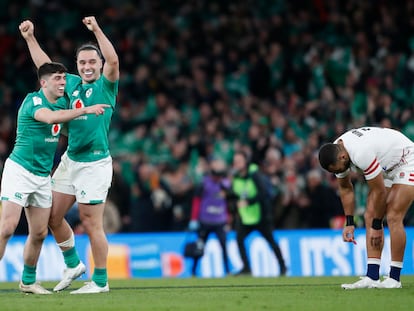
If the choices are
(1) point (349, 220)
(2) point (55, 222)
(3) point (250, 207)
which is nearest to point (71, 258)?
(2) point (55, 222)

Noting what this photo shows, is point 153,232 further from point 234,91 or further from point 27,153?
point 27,153

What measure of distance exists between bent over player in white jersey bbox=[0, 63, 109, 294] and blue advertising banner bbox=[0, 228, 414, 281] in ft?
24.3

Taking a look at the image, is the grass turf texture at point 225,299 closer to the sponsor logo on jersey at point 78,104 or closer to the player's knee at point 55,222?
the player's knee at point 55,222

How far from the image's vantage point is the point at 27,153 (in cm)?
1098

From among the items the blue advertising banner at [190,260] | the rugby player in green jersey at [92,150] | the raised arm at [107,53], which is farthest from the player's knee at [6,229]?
the blue advertising banner at [190,260]

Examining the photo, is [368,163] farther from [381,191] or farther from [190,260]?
[190,260]

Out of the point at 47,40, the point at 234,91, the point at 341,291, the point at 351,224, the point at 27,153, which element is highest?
the point at 47,40

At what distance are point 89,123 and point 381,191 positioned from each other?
3.34m

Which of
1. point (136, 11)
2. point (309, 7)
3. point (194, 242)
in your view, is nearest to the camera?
point (194, 242)

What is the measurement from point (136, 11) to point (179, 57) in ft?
7.71

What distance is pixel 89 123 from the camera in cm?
1096

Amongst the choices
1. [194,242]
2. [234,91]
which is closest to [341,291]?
[194,242]

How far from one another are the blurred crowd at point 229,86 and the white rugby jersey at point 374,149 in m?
7.29

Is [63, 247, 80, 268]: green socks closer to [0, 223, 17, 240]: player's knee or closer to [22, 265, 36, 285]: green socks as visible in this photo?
[22, 265, 36, 285]: green socks
